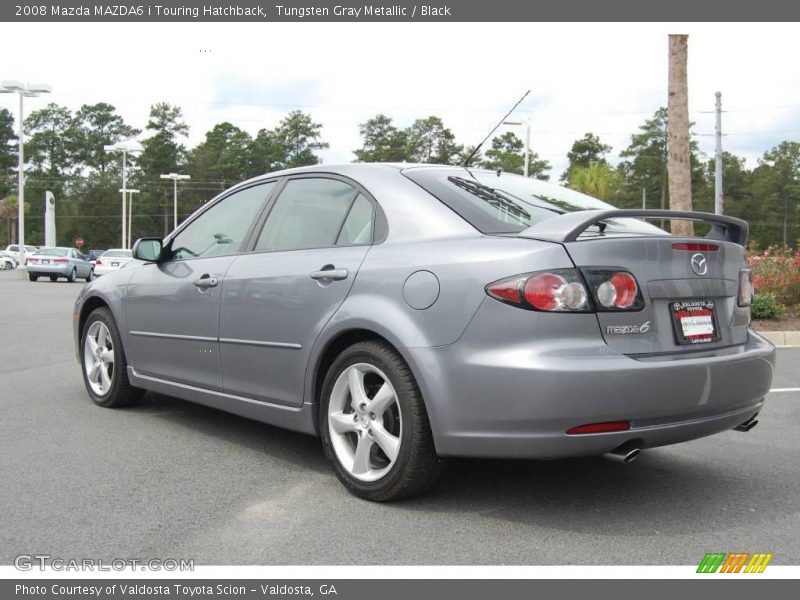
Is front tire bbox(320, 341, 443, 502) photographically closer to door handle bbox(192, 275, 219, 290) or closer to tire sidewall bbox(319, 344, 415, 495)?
tire sidewall bbox(319, 344, 415, 495)

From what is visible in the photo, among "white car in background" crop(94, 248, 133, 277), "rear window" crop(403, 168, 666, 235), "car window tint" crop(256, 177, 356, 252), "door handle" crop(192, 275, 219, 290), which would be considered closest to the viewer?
"rear window" crop(403, 168, 666, 235)

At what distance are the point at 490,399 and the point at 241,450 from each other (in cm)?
204

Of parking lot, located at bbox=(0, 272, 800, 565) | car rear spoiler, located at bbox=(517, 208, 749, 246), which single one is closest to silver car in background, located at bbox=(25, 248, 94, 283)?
parking lot, located at bbox=(0, 272, 800, 565)

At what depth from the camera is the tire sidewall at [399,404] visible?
11.7 ft

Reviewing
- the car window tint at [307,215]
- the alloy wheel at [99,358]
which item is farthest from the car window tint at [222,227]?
the alloy wheel at [99,358]

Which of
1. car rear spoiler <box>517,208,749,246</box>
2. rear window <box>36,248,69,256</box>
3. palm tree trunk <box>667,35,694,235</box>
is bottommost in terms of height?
car rear spoiler <box>517,208,749,246</box>

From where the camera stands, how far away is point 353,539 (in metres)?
3.32

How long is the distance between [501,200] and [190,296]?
208cm

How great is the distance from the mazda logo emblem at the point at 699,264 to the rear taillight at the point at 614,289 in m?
0.40

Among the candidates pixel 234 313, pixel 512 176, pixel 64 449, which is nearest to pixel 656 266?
pixel 512 176

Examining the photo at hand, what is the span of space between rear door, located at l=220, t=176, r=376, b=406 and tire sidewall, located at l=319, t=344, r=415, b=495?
0.67 feet

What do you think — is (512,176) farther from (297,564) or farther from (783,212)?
(783,212)

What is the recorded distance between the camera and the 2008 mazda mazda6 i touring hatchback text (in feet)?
10.8
